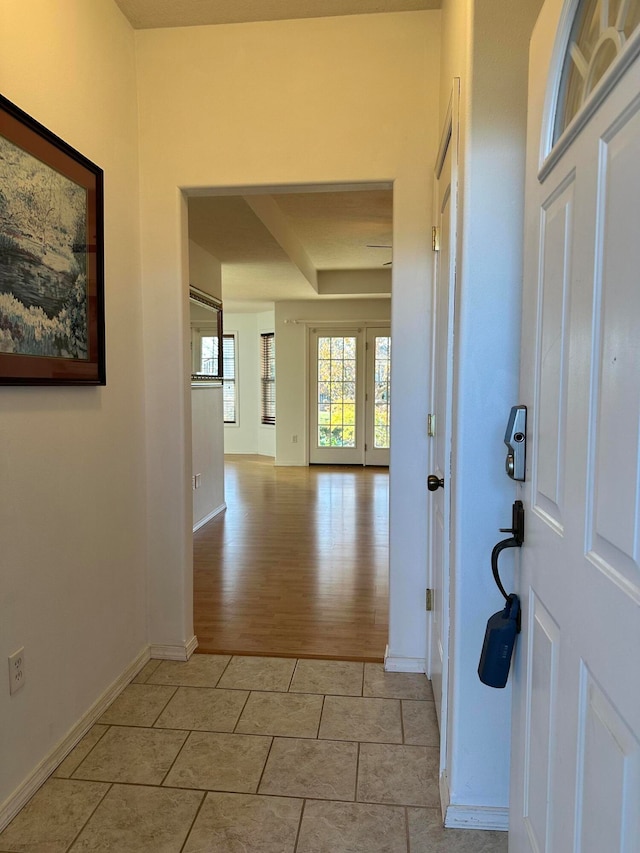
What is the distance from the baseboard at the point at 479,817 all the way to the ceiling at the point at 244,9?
2807 mm

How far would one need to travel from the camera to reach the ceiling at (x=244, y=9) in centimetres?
223

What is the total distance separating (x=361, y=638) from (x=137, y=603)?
111 cm

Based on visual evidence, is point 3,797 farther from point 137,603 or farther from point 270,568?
point 270,568

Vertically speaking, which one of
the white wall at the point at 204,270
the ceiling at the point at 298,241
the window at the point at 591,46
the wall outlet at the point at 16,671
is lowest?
the wall outlet at the point at 16,671

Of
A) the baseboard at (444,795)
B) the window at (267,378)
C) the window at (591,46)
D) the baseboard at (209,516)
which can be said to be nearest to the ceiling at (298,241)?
the window at (267,378)

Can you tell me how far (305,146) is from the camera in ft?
7.81

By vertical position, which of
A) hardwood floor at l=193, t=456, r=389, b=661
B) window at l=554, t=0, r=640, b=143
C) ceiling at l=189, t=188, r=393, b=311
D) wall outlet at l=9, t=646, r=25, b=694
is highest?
ceiling at l=189, t=188, r=393, b=311

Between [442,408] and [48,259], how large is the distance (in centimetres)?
138

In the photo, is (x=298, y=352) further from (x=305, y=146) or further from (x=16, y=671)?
(x=16, y=671)

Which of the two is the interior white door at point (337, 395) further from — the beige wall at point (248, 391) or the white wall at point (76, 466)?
the white wall at point (76, 466)

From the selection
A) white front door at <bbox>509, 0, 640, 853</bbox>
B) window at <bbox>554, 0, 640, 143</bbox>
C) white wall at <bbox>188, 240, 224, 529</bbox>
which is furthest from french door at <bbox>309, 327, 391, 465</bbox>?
window at <bbox>554, 0, 640, 143</bbox>

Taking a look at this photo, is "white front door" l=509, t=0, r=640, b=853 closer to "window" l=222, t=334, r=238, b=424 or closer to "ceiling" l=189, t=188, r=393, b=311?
"ceiling" l=189, t=188, r=393, b=311

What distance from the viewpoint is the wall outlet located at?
5.39 ft

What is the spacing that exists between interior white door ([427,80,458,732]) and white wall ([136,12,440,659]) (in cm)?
12
